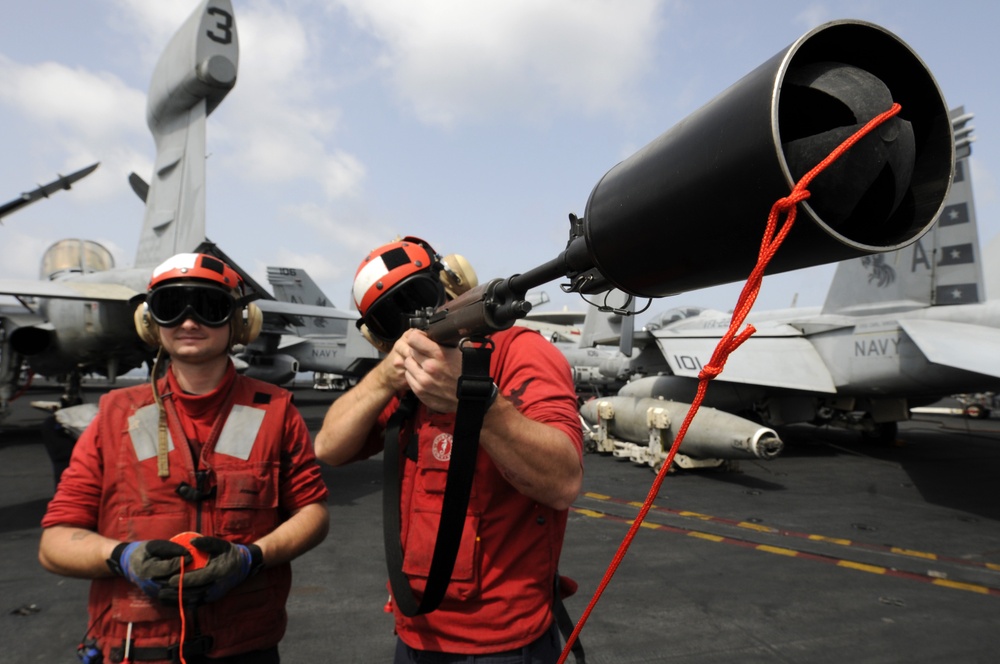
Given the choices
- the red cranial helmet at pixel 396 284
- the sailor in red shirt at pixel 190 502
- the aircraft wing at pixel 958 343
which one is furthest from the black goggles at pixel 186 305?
the aircraft wing at pixel 958 343

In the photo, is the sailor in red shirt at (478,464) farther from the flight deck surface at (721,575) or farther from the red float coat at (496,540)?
the flight deck surface at (721,575)

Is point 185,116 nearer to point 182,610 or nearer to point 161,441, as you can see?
point 161,441

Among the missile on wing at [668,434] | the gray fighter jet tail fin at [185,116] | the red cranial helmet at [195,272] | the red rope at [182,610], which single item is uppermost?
the gray fighter jet tail fin at [185,116]

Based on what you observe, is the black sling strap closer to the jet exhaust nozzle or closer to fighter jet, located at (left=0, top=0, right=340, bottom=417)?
the jet exhaust nozzle

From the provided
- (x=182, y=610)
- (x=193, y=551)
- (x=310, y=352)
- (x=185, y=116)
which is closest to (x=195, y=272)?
(x=193, y=551)

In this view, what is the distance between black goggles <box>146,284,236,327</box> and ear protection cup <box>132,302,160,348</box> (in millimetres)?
282

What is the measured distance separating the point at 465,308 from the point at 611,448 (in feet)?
34.3

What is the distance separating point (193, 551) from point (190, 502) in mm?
245

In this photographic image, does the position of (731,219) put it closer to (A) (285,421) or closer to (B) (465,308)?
(B) (465,308)

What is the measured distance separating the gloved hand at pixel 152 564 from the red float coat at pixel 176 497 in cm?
15

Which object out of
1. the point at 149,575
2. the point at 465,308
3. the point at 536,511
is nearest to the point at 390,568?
the point at 536,511

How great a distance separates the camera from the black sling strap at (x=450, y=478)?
1.31 meters

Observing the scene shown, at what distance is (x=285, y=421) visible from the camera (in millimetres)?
2154

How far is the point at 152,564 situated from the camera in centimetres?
165
